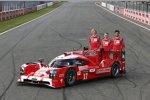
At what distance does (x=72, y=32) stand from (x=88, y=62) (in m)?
19.4

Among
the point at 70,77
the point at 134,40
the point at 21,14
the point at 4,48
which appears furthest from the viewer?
the point at 21,14

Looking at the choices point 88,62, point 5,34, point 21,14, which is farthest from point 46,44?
point 21,14

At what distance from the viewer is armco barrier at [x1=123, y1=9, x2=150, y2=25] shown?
4167 centimetres

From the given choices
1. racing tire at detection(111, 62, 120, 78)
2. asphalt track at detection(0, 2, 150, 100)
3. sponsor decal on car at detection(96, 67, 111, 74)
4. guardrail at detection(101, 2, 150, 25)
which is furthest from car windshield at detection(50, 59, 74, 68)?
guardrail at detection(101, 2, 150, 25)

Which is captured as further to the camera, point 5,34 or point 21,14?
point 21,14

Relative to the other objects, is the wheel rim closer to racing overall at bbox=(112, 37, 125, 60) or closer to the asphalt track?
the asphalt track

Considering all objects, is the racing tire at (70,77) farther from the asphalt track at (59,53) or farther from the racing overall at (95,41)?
the racing overall at (95,41)

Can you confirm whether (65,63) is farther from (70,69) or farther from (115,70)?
(115,70)

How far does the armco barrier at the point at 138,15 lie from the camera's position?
41.7 m

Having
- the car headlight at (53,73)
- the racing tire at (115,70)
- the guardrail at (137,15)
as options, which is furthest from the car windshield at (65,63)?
the guardrail at (137,15)

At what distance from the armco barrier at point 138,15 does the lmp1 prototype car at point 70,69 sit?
26055 millimetres

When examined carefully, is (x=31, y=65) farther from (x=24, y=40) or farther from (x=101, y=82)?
(x=24, y=40)

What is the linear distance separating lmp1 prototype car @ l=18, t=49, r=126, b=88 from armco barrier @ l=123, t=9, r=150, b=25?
2606 centimetres

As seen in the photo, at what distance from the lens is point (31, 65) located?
14461mm
